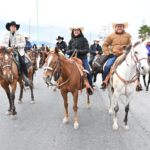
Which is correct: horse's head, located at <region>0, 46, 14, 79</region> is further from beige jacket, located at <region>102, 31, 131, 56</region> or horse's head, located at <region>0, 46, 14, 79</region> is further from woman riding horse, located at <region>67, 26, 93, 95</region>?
beige jacket, located at <region>102, 31, 131, 56</region>

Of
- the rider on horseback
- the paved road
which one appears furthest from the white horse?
the rider on horseback

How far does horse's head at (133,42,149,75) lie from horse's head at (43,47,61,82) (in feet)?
5.78

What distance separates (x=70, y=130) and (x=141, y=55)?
2601 mm

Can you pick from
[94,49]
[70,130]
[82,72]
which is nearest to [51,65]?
[82,72]

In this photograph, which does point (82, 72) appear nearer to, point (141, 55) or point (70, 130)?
point (70, 130)

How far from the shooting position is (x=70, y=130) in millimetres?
3939

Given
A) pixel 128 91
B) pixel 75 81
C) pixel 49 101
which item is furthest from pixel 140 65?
pixel 49 101

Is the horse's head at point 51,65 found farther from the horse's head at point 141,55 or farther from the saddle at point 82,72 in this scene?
the horse's head at point 141,55

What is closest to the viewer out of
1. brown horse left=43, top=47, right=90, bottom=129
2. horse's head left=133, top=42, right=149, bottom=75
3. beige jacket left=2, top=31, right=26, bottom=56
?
horse's head left=133, top=42, right=149, bottom=75

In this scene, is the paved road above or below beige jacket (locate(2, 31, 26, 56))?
below

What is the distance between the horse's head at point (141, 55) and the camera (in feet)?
9.72

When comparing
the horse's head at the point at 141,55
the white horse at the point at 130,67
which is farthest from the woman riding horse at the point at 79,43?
the horse's head at the point at 141,55

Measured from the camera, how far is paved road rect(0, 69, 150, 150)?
10.6 ft

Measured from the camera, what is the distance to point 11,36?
521 cm
